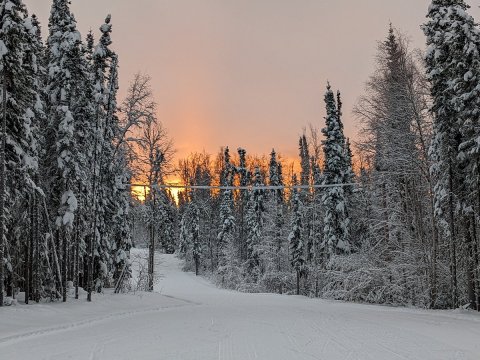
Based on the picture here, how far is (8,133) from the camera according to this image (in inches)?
726

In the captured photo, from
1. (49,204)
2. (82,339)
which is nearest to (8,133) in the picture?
(49,204)

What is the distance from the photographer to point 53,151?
72.8 ft

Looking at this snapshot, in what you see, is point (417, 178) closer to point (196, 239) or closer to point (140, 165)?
point (140, 165)

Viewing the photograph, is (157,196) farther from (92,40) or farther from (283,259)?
(283,259)

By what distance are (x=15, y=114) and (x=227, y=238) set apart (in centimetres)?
4932

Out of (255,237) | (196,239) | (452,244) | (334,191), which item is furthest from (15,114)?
(196,239)

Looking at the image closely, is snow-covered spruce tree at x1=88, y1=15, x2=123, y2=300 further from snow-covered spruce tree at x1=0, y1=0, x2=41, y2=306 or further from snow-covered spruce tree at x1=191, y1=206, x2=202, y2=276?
snow-covered spruce tree at x1=191, y1=206, x2=202, y2=276

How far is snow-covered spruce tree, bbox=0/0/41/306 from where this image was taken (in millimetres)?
17312

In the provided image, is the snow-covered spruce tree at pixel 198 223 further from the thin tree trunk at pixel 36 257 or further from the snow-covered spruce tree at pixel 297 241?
the thin tree trunk at pixel 36 257

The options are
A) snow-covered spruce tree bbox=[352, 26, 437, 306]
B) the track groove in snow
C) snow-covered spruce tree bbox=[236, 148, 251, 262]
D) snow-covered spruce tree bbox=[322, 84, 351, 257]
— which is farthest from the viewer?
snow-covered spruce tree bbox=[236, 148, 251, 262]

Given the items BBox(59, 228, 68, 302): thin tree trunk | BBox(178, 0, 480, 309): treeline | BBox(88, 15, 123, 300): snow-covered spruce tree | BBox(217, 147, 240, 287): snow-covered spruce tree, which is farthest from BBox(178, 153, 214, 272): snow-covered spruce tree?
BBox(59, 228, 68, 302): thin tree trunk

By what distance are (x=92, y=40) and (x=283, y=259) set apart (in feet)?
120

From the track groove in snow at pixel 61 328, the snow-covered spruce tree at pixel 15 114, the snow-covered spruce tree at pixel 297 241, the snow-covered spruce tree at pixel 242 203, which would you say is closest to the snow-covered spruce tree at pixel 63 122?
the snow-covered spruce tree at pixel 15 114

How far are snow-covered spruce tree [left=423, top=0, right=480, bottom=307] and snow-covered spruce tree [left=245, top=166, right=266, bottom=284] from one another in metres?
35.9
